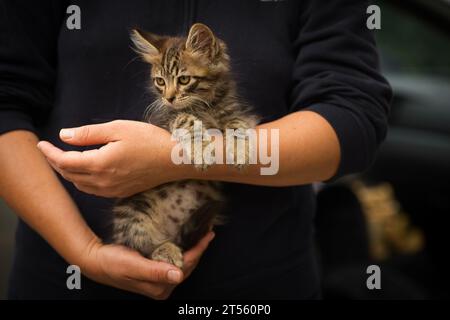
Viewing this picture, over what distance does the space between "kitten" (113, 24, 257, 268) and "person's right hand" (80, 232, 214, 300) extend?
0.01 metres

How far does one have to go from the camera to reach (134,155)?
2.57ft

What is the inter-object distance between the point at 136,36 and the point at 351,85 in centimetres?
35

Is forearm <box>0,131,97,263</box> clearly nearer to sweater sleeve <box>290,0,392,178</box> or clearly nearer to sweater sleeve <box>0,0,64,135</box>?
sweater sleeve <box>0,0,64,135</box>

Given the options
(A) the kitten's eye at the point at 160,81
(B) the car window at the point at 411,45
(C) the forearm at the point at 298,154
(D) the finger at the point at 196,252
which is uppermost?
(B) the car window at the point at 411,45

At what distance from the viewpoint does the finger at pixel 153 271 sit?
0.82 meters

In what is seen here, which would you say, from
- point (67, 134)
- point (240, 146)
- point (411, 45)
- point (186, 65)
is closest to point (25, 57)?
point (67, 134)

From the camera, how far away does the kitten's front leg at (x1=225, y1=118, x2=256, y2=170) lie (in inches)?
31.5

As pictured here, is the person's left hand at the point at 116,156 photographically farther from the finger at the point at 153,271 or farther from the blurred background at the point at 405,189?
the blurred background at the point at 405,189

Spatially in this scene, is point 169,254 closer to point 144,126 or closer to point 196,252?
point 196,252

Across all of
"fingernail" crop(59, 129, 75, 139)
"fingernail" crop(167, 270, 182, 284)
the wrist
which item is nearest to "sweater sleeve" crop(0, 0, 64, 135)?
"fingernail" crop(59, 129, 75, 139)

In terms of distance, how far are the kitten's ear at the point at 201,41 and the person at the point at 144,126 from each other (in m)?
0.05

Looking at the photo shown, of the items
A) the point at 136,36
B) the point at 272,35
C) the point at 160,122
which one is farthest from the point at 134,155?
the point at 272,35

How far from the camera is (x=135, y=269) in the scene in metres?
0.84

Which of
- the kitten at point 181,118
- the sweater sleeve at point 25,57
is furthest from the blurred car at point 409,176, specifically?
the sweater sleeve at point 25,57
